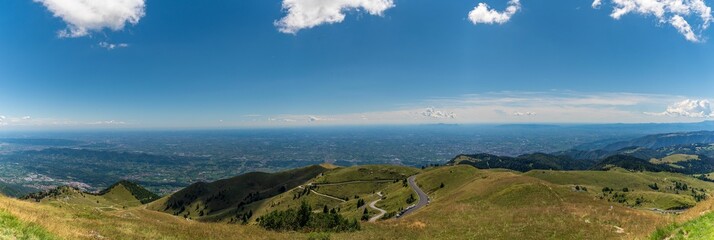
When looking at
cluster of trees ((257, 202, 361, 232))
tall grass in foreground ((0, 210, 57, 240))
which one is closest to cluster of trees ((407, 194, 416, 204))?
cluster of trees ((257, 202, 361, 232))

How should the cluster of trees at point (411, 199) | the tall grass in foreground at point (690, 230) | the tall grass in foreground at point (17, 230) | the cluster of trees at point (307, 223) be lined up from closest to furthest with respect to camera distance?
the tall grass in foreground at point (17, 230) < the tall grass in foreground at point (690, 230) < the cluster of trees at point (307, 223) < the cluster of trees at point (411, 199)

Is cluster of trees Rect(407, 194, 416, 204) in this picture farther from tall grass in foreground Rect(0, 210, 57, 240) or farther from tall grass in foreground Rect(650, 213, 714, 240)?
tall grass in foreground Rect(0, 210, 57, 240)

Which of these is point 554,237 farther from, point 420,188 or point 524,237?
point 420,188

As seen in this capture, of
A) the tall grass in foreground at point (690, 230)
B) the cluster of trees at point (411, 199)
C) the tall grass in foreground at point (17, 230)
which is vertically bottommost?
the cluster of trees at point (411, 199)

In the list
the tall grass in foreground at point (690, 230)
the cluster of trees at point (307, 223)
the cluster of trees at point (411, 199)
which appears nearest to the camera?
the tall grass in foreground at point (690, 230)

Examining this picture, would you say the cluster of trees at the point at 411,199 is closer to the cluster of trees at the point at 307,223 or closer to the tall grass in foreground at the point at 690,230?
the cluster of trees at the point at 307,223

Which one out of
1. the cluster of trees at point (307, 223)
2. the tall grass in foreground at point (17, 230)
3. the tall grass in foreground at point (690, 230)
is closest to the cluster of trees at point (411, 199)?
the cluster of trees at point (307, 223)

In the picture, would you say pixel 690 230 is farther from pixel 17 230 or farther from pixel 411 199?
pixel 411 199

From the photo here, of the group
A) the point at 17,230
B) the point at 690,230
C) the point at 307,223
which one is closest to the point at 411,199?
the point at 307,223

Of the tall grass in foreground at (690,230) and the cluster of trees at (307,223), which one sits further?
the cluster of trees at (307,223)
